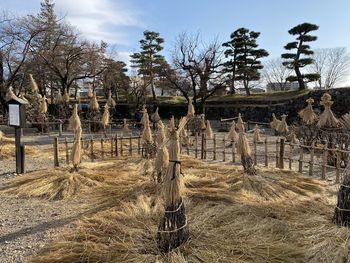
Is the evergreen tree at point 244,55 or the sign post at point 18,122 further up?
the evergreen tree at point 244,55

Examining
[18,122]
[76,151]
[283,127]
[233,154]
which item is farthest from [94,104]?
[76,151]

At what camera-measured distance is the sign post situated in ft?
24.3

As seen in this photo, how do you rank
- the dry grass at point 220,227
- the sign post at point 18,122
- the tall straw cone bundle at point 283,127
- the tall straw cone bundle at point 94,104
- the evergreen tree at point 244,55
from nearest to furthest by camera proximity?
the dry grass at point 220,227 < the sign post at point 18,122 < the tall straw cone bundle at point 283,127 < the tall straw cone bundle at point 94,104 < the evergreen tree at point 244,55

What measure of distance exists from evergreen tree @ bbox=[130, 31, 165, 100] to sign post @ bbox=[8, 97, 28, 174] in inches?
740

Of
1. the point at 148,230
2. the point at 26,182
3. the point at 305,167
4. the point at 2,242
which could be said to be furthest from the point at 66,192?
the point at 305,167

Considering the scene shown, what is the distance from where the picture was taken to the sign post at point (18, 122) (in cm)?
741

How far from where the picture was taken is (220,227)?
348cm

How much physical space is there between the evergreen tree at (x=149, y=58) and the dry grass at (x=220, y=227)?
2152 centimetres

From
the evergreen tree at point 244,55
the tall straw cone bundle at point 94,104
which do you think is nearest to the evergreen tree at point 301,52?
the evergreen tree at point 244,55

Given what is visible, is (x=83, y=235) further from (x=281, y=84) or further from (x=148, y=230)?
(x=281, y=84)

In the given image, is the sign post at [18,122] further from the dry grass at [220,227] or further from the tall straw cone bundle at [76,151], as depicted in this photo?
the dry grass at [220,227]

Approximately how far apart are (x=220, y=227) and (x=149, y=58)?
25.0m

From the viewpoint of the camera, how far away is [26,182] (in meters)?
6.15

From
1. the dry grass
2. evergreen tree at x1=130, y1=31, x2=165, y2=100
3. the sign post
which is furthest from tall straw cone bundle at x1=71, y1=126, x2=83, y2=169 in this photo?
evergreen tree at x1=130, y1=31, x2=165, y2=100
